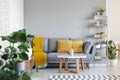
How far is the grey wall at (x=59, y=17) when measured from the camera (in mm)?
6680

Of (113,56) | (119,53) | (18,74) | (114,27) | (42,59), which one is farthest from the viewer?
(114,27)

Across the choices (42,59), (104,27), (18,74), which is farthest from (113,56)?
(18,74)

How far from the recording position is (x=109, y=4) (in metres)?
8.48

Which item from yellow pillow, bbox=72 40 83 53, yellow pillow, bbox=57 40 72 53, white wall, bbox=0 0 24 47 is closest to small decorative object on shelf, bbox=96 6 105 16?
yellow pillow, bbox=72 40 83 53

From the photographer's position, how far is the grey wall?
6680 millimetres

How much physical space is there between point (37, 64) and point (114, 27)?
4057 mm

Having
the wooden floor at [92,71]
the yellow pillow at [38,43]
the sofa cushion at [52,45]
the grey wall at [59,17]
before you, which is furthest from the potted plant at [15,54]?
the grey wall at [59,17]

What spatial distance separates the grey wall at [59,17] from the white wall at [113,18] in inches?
81.0

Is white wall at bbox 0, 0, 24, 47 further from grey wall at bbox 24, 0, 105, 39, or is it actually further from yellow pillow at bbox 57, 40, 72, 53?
yellow pillow at bbox 57, 40, 72, 53

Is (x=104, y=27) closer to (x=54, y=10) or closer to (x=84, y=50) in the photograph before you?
(x=84, y=50)

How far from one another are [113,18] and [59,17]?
284 centimetres

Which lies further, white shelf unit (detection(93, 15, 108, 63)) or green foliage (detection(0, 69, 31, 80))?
white shelf unit (detection(93, 15, 108, 63))

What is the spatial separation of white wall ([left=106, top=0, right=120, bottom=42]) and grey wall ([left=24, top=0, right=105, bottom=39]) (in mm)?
2057

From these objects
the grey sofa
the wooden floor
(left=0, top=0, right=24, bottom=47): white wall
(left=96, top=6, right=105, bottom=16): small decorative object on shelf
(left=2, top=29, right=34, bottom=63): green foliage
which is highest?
(left=96, top=6, right=105, bottom=16): small decorative object on shelf
